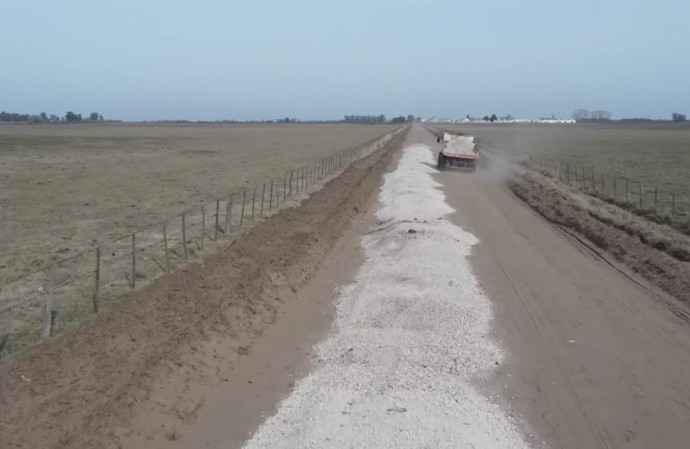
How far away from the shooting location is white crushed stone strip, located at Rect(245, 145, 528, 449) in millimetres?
8492

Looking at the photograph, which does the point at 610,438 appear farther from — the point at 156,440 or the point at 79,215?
the point at 79,215

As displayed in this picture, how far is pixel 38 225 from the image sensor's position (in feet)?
76.5

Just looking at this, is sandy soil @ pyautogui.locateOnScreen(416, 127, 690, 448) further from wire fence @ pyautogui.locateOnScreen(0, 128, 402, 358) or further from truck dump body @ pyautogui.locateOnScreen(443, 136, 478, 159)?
truck dump body @ pyautogui.locateOnScreen(443, 136, 478, 159)

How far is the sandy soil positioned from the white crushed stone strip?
60 cm

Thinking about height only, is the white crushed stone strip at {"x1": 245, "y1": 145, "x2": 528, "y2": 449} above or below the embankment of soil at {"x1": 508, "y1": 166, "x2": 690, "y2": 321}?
below

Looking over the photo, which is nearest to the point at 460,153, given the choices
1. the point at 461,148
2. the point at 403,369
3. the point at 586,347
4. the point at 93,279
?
the point at 461,148

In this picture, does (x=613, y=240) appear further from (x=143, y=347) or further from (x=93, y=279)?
(x=93, y=279)

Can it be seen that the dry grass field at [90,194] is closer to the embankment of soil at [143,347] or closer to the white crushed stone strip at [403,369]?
the embankment of soil at [143,347]

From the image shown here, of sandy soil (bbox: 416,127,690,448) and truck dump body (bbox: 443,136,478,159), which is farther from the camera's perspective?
truck dump body (bbox: 443,136,478,159)

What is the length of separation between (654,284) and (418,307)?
6.95 meters

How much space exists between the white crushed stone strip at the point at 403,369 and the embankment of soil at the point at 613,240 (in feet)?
16.1

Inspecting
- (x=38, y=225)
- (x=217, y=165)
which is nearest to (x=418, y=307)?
(x=38, y=225)

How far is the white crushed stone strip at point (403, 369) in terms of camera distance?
8492mm

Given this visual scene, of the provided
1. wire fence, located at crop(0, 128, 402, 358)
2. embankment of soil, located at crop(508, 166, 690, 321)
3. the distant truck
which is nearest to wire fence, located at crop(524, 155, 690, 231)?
embankment of soil, located at crop(508, 166, 690, 321)
